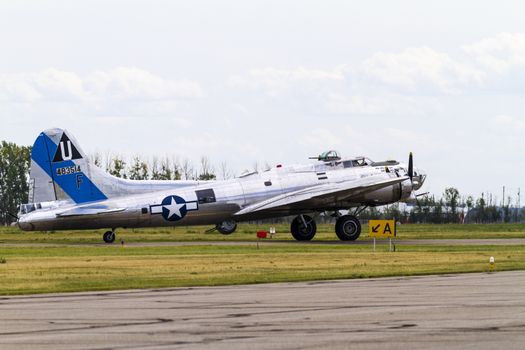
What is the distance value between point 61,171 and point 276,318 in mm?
38292

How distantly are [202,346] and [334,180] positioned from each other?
149 feet

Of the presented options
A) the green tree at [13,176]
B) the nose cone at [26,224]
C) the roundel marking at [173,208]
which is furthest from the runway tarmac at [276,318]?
the green tree at [13,176]

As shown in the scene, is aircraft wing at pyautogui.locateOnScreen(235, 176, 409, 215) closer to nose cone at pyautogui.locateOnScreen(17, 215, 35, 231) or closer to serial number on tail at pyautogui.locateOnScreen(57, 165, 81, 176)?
serial number on tail at pyautogui.locateOnScreen(57, 165, 81, 176)

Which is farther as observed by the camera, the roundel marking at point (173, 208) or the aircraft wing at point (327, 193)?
the aircraft wing at point (327, 193)

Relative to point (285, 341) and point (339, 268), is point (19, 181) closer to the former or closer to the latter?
point (339, 268)

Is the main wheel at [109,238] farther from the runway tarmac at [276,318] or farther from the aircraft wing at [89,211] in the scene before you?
the runway tarmac at [276,318]

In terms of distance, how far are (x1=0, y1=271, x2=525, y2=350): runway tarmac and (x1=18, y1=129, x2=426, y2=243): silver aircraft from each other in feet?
89.1

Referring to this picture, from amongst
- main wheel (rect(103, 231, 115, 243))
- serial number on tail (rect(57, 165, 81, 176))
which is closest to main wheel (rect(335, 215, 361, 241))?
main wheel (rect(103, 231, 115, 243))

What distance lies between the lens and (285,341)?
56.2ft

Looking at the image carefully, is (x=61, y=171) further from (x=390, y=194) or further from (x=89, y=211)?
(x=390, y=194)

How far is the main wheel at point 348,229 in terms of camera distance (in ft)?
200

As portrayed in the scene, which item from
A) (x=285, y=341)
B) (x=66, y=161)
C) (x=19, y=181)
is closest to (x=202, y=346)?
(x=285, y=341)

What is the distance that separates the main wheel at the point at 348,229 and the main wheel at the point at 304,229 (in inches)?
66.0

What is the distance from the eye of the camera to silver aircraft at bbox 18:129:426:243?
55.8m
